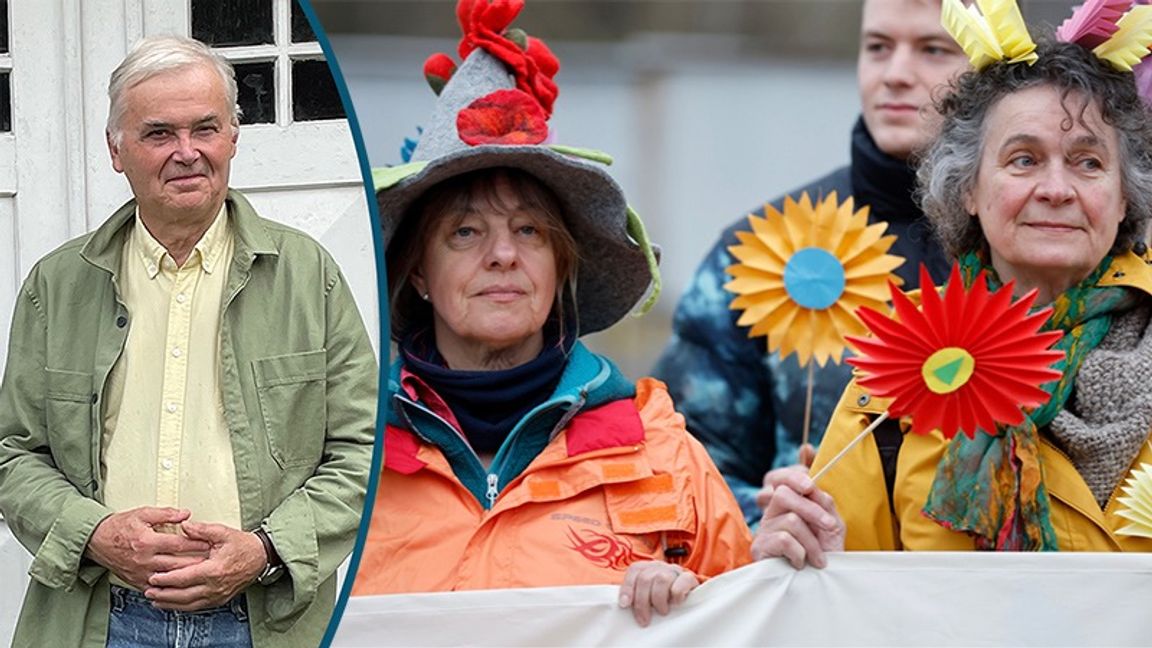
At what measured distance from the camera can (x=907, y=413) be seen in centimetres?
305

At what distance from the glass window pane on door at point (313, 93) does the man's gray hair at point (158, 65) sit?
0.08 metres

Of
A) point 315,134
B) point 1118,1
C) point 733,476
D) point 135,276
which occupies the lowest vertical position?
point 733,476

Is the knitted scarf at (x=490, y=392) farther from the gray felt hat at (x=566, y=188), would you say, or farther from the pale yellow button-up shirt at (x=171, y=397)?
the pale yellow button-up shirt at (x=171, y=397)

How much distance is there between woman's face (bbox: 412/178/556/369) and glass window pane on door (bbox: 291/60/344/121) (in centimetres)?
67

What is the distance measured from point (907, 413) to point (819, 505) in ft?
0.66

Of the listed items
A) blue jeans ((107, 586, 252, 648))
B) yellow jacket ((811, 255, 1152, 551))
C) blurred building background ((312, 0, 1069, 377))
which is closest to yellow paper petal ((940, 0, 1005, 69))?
yellow jacket ((811, 255, 1152, 551))

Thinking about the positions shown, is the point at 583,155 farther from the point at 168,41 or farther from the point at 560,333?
the point at 168,41

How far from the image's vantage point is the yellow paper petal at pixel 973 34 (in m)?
3.29

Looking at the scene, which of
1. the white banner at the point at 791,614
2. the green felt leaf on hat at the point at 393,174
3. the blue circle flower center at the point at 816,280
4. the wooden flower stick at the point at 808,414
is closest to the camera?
the white banner at the point at 791,614

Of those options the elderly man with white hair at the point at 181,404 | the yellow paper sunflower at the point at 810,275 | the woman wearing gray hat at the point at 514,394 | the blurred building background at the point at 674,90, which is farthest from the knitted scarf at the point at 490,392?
the blurred building background at the point at 674,90

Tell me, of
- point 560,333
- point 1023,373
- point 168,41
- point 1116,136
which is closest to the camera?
point 168,41

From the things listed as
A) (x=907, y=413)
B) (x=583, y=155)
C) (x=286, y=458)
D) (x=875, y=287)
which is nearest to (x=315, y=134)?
(x=286, y=458)

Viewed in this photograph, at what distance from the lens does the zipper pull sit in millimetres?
3291

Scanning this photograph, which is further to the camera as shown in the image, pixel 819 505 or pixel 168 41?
pixel 819 505
